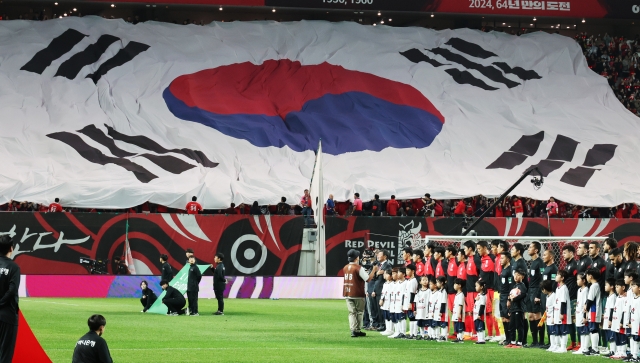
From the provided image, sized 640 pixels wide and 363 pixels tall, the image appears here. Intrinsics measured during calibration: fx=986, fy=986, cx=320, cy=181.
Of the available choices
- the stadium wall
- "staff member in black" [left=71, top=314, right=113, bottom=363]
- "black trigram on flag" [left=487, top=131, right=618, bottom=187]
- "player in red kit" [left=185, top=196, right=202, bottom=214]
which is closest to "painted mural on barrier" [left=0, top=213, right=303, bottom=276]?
the stadium wall

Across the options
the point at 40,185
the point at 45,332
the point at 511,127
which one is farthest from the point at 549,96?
the point at 45,332

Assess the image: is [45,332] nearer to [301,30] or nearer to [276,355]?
[276,355]

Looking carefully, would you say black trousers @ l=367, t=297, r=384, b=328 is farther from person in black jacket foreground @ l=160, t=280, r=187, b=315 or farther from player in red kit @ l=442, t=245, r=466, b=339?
person in black jacket foreground @ l=160, t=280, r=187, b=315

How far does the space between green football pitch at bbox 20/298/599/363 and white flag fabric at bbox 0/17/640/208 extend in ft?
43.9

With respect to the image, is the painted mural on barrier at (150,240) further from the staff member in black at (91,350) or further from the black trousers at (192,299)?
the staff member in black at (91,350)

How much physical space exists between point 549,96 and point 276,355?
124 feet

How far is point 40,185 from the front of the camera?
137 ft

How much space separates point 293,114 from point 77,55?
11639 mm

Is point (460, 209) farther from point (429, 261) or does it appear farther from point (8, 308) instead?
point (8, 308)

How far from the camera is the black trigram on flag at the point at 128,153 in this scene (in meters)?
43.8

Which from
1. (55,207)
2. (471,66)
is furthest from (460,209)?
(55,207)

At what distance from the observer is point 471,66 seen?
178 ft

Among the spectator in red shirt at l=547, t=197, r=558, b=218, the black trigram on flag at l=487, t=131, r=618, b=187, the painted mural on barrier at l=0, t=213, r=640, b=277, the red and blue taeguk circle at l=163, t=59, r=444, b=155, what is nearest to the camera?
the painted mural on barrier at l=0, t=213, r=640, b=277

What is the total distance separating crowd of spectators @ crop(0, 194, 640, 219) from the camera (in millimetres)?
41938
